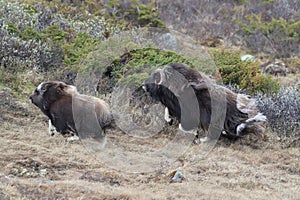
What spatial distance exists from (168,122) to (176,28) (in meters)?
9.03

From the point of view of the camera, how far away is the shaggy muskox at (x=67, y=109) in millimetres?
7453

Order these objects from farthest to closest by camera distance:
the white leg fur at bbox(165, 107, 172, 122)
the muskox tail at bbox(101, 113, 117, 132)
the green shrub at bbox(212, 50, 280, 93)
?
the green shrub at bbox(212, 50, 280, 93) → the white leg fur at bbox(165, 107, 172, 122) → the muskox tail at bbox(101, 113, 117, 132)

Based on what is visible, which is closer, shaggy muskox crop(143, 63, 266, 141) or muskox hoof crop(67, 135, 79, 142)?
muskox hoof crop(67, 135, 79, 142)

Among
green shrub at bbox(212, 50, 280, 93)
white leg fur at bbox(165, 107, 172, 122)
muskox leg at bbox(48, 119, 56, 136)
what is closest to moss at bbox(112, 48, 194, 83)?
green shrub at bbox(212, 50, 280, 93)

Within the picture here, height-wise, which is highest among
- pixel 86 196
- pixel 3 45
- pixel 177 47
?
pixel 177 47

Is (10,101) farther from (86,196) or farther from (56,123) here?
(86,196)

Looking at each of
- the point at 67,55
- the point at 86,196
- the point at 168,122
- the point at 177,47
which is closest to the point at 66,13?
the point at 67,55

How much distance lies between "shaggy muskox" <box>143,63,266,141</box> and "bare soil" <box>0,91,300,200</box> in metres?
0.26

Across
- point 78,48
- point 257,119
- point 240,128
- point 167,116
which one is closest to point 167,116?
point 167,116

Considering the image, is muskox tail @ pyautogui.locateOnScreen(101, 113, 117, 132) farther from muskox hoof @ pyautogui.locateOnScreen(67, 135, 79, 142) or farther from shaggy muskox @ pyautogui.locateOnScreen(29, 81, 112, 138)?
muskox hoof @ pyautogui.locateOnScreen(67, 135, 79, 142)

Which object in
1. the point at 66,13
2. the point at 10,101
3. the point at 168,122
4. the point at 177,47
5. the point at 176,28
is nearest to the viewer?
the point at 168,122

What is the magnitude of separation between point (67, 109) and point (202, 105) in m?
2.02

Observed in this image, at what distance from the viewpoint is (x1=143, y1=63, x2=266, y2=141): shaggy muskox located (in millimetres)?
7660

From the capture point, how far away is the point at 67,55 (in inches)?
437
